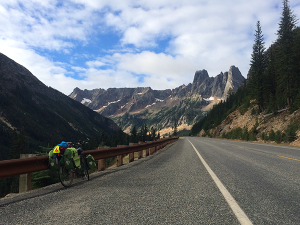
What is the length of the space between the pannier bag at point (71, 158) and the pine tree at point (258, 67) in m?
50.9

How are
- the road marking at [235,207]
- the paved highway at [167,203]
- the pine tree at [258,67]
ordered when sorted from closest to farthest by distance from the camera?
the road marking at [235,207]
the paved highway at [167,203]
the pine tree at [258,67]

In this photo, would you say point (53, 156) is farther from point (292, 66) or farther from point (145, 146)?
point (292, 66)

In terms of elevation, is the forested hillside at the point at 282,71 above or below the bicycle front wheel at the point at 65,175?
above

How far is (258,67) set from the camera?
51094 mm

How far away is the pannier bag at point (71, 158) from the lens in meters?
5.23

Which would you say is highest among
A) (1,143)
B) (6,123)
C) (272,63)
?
(272,63)

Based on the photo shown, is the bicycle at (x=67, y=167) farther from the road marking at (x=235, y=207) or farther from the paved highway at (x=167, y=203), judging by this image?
the road marking at (x=235, y=207)

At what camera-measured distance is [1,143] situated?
129 metres

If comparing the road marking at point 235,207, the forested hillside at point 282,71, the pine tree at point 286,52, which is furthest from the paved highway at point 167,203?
the pine tree at point 286,52

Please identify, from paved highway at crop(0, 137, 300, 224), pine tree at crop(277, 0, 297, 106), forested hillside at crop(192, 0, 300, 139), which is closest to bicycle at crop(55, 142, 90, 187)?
paved highway at crop(0, 137, 300, 224)

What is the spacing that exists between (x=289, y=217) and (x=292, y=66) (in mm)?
41149

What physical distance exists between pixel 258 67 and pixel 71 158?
55.7 m

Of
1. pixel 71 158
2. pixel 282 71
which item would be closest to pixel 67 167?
pixel 71 158

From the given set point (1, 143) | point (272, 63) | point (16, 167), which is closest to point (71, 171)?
point (16, 167)
